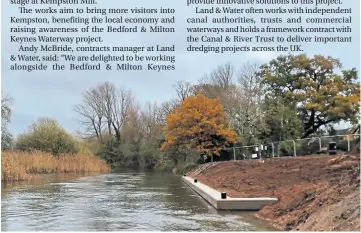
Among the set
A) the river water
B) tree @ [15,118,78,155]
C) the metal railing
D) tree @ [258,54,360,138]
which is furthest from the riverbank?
tree @ [15,118,78,155]

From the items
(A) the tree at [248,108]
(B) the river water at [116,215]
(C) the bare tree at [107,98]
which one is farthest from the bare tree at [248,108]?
(B) the river water at [116,215]

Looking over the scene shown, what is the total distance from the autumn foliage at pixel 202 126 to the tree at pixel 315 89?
4.60 meters

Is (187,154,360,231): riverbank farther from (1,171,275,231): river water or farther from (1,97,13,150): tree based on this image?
(1,97,13,150): tree

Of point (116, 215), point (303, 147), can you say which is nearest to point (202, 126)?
point (303, 147)

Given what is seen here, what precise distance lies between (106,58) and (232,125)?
26.1m

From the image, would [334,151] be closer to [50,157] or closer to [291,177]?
[291,177]

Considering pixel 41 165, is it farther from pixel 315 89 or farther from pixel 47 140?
pixel 315 89

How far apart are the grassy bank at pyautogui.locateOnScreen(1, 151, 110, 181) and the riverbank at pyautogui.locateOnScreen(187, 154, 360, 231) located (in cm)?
1096

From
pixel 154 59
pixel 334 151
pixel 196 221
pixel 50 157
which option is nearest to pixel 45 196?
pixel 196 221

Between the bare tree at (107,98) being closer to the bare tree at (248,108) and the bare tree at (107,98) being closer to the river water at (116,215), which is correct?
the bare tree at (248,108)

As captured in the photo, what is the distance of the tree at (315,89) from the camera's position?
2933 cm

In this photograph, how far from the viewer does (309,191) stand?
35.8 ft

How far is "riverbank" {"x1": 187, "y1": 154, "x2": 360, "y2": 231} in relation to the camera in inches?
309

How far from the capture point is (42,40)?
25.2 feet
